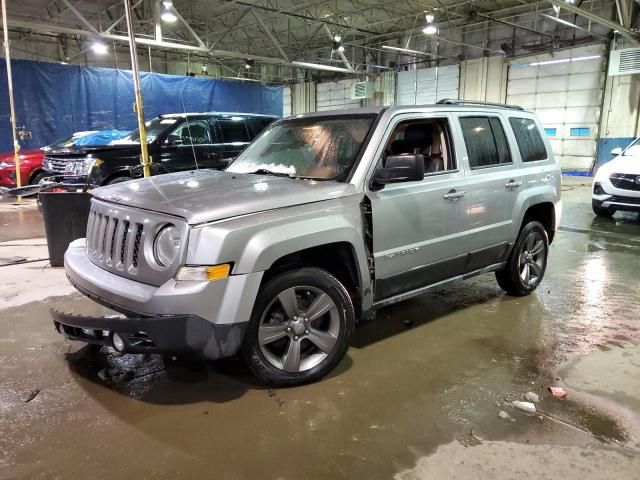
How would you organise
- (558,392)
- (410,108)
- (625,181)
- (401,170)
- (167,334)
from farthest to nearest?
(625,181) < (410,108) < (401,170) < (558,392) < (167,334)

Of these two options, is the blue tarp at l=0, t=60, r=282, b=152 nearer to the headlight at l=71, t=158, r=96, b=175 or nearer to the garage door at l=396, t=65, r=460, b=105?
the headlight at l=71, t=158, r=96, b=175

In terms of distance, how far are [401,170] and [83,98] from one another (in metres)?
14.5

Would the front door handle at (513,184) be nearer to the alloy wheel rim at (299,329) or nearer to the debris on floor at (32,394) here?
the alloy wheel rim at (299,329)

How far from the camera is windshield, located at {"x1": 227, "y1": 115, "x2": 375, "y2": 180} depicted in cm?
360

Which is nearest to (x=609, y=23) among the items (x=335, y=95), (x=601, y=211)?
(x=601, y=211)

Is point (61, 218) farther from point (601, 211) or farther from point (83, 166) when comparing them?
point (601, 211)

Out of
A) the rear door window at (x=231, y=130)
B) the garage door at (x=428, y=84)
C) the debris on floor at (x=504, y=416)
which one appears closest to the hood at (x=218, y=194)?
the debris on floor at (x=504, y=416)

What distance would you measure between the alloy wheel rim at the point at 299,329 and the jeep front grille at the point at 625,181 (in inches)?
317

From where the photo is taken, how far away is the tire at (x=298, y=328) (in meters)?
2.95

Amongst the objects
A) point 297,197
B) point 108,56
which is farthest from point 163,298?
point 108,56

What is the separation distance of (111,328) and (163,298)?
1.23 ft

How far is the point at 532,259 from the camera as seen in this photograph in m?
5.08

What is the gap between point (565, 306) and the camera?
4812 mm

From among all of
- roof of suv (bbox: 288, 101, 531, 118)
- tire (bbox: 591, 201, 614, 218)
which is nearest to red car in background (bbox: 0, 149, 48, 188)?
roof of suv (bbox: 288, 101, 531, 118)
